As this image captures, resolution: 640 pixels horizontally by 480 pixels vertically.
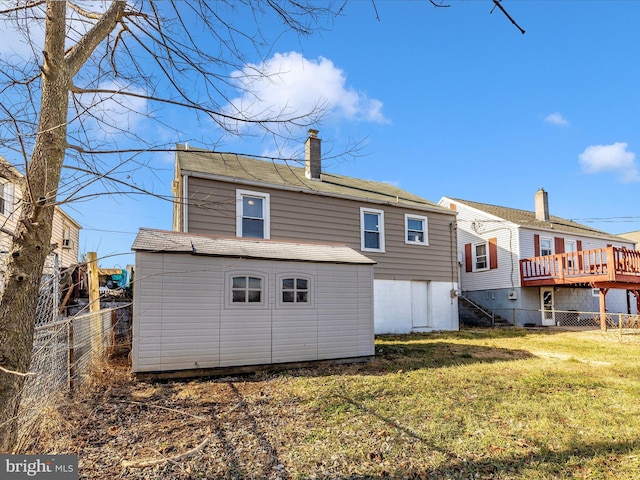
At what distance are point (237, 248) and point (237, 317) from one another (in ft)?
4.81

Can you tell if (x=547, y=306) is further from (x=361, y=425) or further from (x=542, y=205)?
(x=361, y=425)

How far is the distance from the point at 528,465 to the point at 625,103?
15.1 metres

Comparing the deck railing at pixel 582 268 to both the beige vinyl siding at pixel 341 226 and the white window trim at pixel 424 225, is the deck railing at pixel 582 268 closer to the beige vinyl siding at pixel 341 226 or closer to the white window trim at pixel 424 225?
the beige vinyl siding at pixel 341 226

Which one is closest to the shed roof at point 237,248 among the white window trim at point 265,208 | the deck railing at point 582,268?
the white window trim at point 265,208

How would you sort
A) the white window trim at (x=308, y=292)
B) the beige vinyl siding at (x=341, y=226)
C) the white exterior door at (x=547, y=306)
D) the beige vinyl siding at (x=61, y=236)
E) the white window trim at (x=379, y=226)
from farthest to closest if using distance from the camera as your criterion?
1. the white exterior door at (x=547, y=306)
2. the beige vinyl siding at (x=61, y=236)
3. the white window trim at (x=379, y=226)
4. the beige vinyl siding at (x=341, y=226)
5. the white window trim at (x=308, y=292)

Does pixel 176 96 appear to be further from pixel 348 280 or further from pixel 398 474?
pixel 348 280

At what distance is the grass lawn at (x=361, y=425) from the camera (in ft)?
11.8

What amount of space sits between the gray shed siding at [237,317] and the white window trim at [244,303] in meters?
0.02

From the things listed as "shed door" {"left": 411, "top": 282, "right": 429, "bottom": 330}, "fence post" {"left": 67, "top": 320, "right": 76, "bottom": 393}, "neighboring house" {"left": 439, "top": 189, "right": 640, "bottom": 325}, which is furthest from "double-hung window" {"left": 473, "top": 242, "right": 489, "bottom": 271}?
"fence post" {"left": 67, "top": 320, "right": 76, "bottom": 393}

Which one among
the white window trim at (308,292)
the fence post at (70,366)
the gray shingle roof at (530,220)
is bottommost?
the fence post at (70,366)

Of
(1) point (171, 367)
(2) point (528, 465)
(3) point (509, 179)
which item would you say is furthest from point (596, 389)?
(3) point (509, 179)

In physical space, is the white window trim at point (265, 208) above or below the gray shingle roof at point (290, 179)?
below

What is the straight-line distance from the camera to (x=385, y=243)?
1437 centimetres

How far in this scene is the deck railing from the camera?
15.3 m
